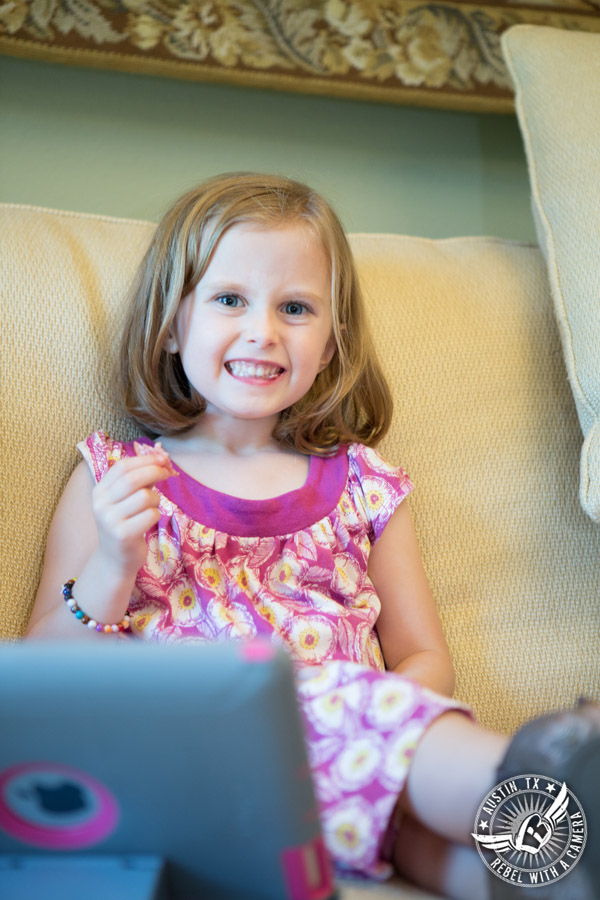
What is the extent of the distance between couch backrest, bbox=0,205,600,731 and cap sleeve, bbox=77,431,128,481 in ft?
0.12

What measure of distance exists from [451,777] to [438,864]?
0.07m

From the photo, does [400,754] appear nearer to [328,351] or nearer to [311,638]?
[311,638]

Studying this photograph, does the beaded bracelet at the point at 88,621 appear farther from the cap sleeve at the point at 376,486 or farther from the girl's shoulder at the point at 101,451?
the cap sleeve at the point at 376,486

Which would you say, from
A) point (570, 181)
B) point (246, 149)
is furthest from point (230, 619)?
point (246, 149)

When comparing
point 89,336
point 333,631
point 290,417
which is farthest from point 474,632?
point 89,336

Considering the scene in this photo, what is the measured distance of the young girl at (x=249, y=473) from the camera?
95 cm

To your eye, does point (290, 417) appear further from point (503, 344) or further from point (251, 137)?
point (251, 137)

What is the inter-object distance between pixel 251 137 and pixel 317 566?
0.77 metres

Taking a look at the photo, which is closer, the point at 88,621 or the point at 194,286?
the point at 88,621

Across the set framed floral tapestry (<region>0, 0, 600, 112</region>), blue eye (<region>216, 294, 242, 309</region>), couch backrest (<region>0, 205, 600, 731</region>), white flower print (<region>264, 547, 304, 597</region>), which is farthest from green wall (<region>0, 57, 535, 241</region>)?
white flower print (<region>264, 547, 304, 597</region>)

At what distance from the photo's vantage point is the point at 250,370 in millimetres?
1033

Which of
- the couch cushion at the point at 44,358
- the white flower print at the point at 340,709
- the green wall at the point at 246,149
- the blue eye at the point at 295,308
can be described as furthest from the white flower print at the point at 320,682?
the green wall at the point at 246,149

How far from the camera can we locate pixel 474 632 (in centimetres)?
112

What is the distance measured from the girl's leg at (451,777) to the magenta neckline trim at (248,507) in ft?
1.23
